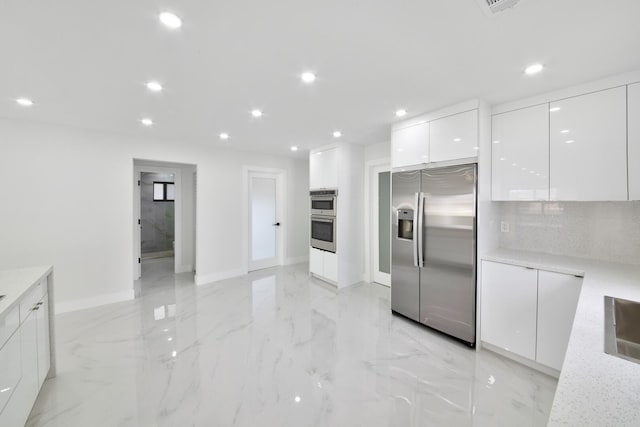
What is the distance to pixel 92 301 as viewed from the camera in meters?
3.64

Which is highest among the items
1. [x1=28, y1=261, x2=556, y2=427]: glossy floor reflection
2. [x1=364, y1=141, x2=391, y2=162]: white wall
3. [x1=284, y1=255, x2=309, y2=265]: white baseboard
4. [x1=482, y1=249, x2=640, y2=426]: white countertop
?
[x1=364, y1=141, x2=391, y2=162]: white wall

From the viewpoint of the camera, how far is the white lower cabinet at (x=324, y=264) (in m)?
4.44

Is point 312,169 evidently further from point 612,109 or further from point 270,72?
point 612,109

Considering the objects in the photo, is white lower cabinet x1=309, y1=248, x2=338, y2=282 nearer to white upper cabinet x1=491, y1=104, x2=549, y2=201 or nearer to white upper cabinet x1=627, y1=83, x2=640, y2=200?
white upper cabinet x1=491, y1=104, x2=549, y2=201

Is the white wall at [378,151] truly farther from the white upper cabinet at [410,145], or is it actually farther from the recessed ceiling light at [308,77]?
the recessed ceiling light at [308,77]

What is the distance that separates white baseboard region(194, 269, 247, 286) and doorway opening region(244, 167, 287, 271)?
22cm

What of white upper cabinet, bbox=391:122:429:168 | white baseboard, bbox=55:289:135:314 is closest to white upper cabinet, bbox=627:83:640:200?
white upper cabinet, bbox=391:122:429:168

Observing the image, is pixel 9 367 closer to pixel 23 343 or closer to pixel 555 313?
pixel 23 343

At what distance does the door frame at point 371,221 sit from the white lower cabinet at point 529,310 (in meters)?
2.12

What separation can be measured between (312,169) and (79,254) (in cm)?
366

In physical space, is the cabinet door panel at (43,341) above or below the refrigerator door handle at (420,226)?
below

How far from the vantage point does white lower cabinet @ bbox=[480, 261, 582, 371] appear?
2.12 meters

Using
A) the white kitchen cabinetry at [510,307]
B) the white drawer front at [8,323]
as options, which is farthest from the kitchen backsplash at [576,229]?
the white drawer front at [8,323]

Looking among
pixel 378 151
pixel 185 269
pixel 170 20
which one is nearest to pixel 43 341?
pixel 170 20
